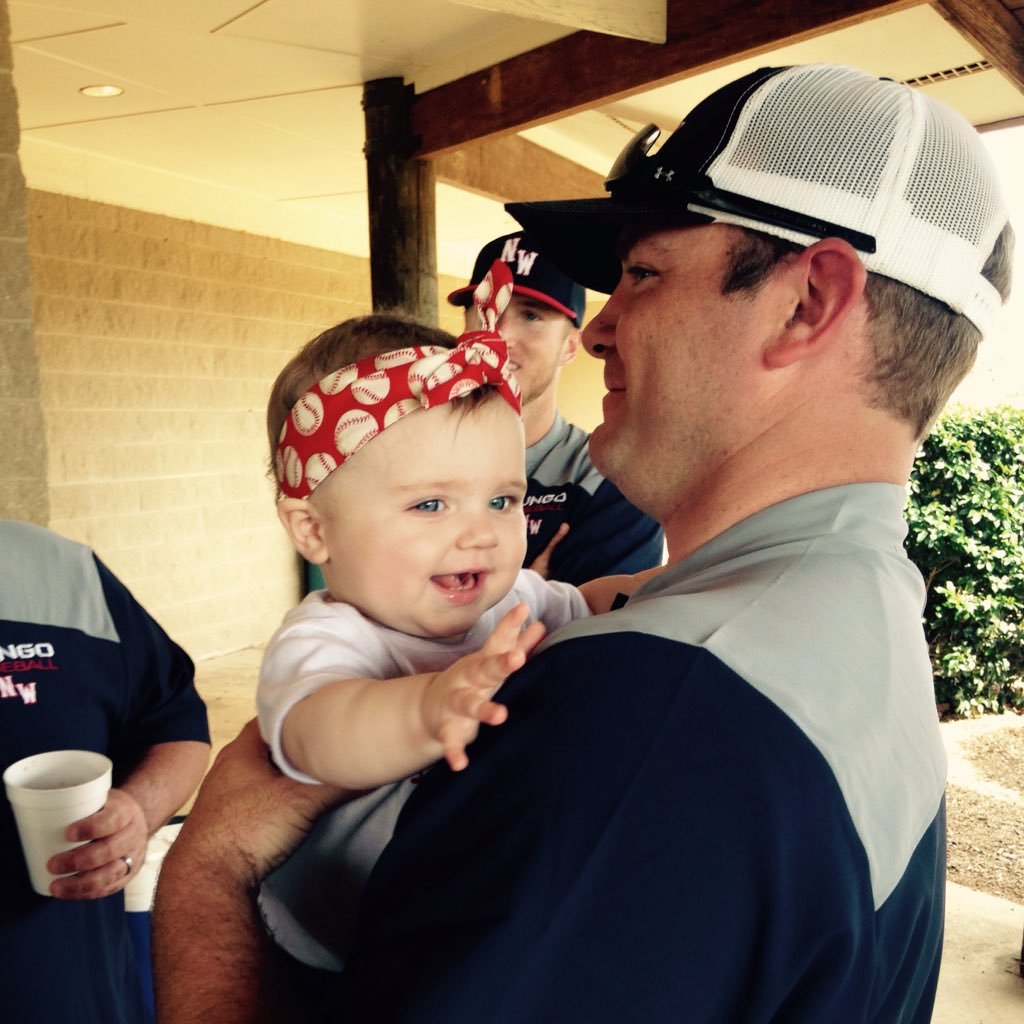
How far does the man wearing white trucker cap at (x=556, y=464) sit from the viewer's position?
2.46m

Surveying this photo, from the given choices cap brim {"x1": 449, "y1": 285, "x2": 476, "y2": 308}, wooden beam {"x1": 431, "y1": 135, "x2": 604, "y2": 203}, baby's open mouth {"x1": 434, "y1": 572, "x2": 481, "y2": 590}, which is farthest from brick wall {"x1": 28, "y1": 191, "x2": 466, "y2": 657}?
baby's open mouth {"x1": 434, "y1": 572, "x2": 481, "y2": 590}

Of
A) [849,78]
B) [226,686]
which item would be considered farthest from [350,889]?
[226,686]

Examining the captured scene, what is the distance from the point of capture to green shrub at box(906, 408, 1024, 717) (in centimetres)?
664

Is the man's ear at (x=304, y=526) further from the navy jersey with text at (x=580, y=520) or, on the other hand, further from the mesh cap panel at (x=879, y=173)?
the navy jersey with text at (x=580, y=520)

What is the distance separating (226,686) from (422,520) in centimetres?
603

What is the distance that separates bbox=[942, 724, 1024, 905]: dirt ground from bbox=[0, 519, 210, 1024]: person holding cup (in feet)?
13.3

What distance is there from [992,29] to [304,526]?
366 centimetres

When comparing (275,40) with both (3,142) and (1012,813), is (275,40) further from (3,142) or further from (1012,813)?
(1012,813)

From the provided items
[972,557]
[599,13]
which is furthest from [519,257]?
[972,557]

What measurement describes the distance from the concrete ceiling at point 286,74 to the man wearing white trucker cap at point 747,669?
5.84 feet

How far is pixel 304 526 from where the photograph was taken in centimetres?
146

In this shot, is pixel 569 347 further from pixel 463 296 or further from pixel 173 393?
pixel 173 393

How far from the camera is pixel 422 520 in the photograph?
136cm

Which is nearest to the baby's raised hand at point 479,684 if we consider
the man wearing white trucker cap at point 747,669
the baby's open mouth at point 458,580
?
the man wearing white trucker cap at point 747,669
